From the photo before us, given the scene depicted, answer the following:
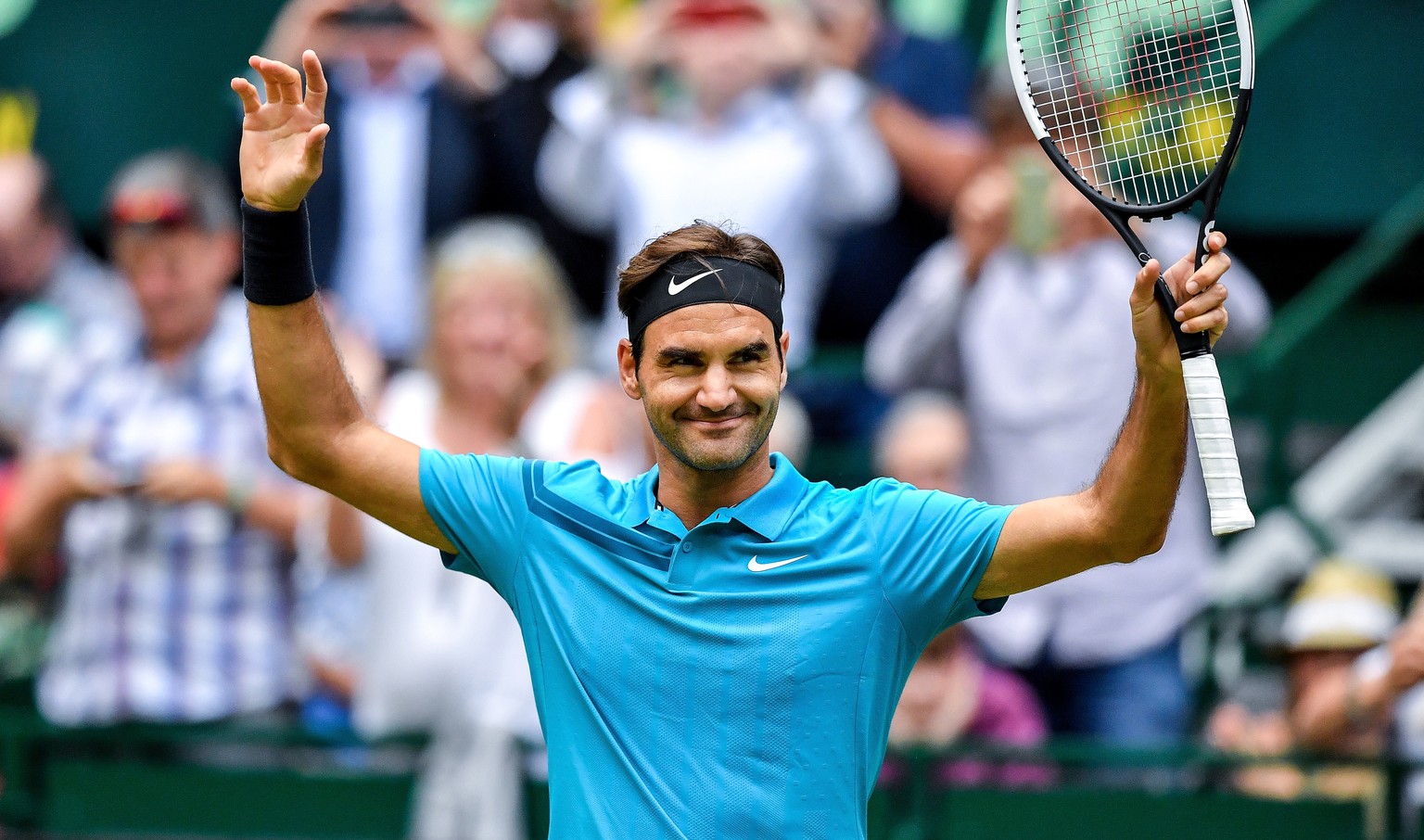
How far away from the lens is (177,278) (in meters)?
6.35

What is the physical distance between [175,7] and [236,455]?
4.15m

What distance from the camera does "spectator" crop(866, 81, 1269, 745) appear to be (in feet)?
20.1

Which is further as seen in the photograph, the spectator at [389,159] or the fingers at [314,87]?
the spectator at [389,159]

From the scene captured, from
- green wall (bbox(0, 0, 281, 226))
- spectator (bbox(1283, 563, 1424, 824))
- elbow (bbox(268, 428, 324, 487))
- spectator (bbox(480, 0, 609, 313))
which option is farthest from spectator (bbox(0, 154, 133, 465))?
spectator (bbox(1283, 563, 1424, 824))

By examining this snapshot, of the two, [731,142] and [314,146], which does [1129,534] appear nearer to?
[314,146]

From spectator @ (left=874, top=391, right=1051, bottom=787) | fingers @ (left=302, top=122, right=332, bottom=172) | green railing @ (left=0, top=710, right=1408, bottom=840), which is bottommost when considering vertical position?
green railing @ (left=0, top=710, right=1408, bottom=840)

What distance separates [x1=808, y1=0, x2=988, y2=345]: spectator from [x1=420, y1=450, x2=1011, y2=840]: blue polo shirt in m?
3.84

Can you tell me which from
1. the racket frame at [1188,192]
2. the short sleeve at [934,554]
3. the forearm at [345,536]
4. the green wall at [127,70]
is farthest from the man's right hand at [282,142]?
the green wall at [127,70]

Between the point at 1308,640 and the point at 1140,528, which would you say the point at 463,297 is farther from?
the point at 1140,528

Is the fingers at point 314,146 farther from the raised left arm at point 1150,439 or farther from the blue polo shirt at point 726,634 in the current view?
the raised left arm at point 1150,439

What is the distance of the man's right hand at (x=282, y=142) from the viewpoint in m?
2.93

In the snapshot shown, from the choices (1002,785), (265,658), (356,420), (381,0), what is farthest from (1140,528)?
(381,0)

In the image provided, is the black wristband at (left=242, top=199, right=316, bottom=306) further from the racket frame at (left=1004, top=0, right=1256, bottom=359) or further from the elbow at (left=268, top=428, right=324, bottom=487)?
the racket frame at (left=1004, top=0, right=1256, bottom=359)

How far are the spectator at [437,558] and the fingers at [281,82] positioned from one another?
2.93 m
